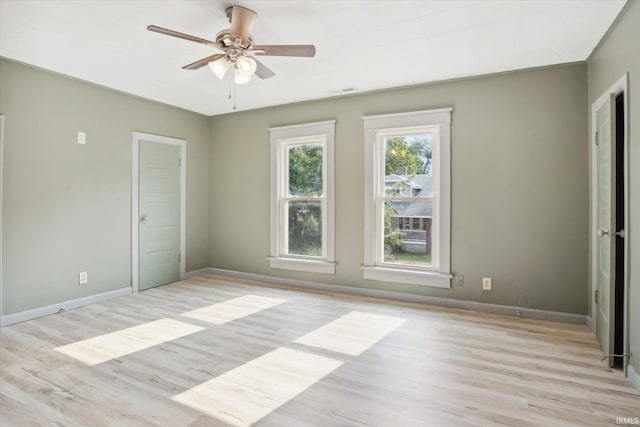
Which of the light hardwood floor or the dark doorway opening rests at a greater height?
the dark doorway opening

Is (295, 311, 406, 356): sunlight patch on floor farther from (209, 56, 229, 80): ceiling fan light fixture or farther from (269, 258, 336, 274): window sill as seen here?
(209, 56, 229, 80): ceiling fan light fixture

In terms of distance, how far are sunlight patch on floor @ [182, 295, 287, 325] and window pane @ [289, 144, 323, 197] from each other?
1.63 meters

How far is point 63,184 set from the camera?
390 centimetres

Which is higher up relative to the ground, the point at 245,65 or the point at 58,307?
the point at 245,65

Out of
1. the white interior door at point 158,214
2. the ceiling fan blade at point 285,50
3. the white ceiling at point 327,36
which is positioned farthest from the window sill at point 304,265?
the ceiling fan blade at point 285,50

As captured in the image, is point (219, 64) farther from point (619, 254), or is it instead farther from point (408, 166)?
point (619, 254)

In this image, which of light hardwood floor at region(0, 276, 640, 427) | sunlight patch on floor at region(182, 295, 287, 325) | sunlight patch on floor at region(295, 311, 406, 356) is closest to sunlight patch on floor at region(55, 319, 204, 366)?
light hardwood floor at region(0, 276, 640, 427)

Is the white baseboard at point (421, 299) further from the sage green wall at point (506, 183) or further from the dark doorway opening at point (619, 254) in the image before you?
the dark doorway opening at point (619, 254)

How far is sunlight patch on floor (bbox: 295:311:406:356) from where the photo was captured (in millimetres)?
2957

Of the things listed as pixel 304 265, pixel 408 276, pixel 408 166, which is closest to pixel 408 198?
pixel 408 166

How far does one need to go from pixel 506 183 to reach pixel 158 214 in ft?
15.2

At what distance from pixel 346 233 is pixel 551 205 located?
2.35 meters

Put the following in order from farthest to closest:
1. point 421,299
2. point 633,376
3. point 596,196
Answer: point 421,299 → point 596,196 → point 633,376

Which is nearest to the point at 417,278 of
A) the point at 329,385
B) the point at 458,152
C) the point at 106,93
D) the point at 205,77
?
→ the point at 458,152
